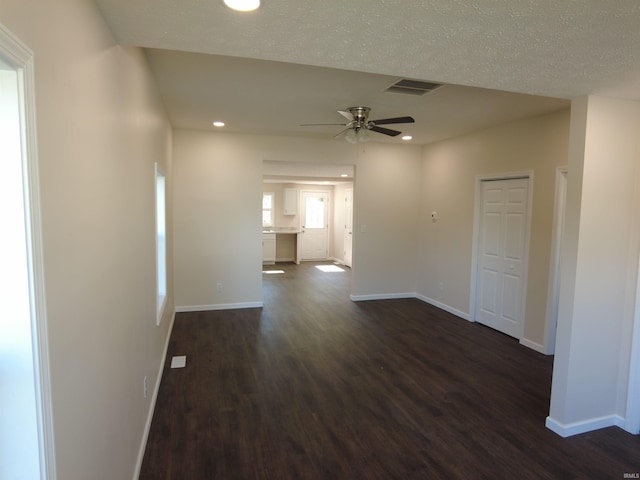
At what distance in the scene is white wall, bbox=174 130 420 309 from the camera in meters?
5.34

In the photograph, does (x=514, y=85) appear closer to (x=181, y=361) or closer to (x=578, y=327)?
(x=578, y=327)

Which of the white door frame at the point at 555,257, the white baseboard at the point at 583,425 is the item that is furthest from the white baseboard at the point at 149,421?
the white door frame at the point at 555,257

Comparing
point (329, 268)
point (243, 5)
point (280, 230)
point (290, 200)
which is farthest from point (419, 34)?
point (290, 200)

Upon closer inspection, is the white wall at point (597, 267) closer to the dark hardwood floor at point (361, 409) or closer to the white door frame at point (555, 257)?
the dark hardwood floor at point (361, 409)

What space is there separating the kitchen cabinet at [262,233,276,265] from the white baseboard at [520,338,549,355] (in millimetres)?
6753

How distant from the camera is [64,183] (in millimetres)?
1126

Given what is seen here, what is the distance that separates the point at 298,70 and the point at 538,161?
116 inches

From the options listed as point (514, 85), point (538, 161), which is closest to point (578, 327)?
point (514, 85)

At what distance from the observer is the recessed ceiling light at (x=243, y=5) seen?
4.80 ft

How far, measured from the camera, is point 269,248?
1002 cm

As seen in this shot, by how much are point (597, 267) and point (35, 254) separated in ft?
10.4

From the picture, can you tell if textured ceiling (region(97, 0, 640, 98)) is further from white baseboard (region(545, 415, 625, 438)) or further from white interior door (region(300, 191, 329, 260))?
white interior door (region(300, 191, 329, 260))

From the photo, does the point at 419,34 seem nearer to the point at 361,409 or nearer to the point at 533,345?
the point at 361,409

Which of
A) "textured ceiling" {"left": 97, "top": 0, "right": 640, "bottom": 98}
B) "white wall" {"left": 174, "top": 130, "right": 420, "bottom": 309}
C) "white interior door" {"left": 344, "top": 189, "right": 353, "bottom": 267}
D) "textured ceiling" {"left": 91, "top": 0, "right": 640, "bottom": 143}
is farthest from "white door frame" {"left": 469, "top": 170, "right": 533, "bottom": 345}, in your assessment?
"white interior door" {"left": 344, "top": 189, "right": 353, "bottom": 267}
